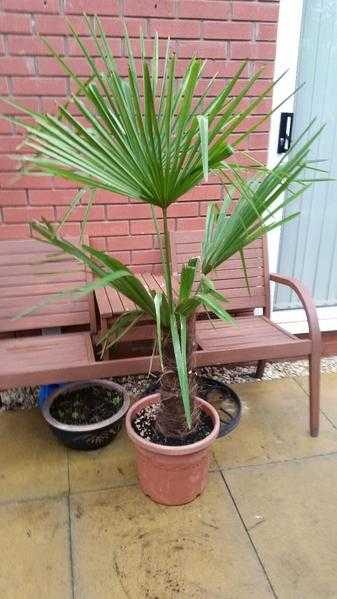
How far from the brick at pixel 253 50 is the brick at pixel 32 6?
2.98 ft

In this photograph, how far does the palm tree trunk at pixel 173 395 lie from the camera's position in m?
1.74

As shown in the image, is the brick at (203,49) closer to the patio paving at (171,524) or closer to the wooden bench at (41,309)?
the wooden bench at (41,309)

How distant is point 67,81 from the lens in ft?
7.45

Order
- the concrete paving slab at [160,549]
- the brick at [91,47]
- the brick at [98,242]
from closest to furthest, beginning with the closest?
the concrete paving slab at [160,549] → the brick at [91,47] → the brick at [98,242]

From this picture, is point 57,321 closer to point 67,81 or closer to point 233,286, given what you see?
point 233,286

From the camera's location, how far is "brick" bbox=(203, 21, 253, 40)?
2318mm

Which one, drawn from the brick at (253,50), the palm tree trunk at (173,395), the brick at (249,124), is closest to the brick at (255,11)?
the brick at (253,50)

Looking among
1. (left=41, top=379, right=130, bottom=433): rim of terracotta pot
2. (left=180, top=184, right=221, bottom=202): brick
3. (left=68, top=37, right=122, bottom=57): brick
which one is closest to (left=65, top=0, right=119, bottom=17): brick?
(left=68, top=37, right=122, bottom=57): brick

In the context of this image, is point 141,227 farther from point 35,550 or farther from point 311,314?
point 35,550

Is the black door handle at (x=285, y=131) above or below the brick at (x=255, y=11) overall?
below

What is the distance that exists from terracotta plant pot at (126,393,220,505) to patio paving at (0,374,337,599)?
6 centimetres

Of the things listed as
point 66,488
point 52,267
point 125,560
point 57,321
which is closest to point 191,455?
point 125,560

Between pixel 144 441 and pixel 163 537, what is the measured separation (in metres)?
→ 0.38

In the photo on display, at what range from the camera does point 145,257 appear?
2656 mm
